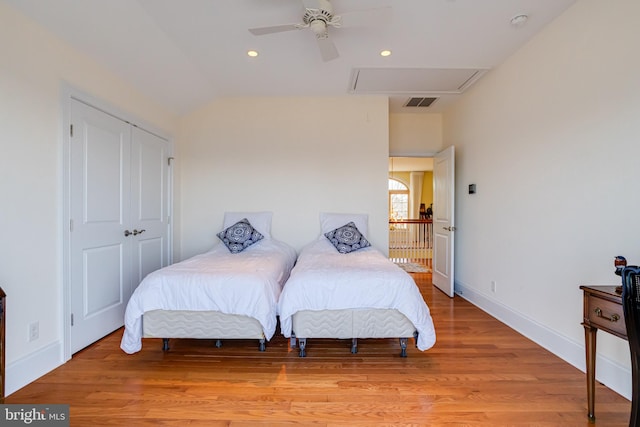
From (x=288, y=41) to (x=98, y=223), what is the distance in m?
2.39

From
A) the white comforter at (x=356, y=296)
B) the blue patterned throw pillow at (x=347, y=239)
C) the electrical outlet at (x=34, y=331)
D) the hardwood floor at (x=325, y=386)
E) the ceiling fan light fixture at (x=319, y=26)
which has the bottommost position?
the hardwood floor at (x=325, y=386)

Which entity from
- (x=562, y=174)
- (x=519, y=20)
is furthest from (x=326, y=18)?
(x=562, y=174)

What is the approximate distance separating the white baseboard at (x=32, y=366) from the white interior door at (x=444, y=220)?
4.11 m

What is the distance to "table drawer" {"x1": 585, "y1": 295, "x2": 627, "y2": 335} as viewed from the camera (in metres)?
1.40

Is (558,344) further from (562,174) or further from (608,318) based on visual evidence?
(562,174)

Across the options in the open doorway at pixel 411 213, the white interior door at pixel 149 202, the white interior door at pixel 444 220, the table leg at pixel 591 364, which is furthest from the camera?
the open doorway at pixel 411 213

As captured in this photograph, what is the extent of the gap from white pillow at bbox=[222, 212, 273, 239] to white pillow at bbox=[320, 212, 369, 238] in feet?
2.43

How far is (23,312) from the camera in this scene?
6.33 ft

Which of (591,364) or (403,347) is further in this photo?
(403,347)

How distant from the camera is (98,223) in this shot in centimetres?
259

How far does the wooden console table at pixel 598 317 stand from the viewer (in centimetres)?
141

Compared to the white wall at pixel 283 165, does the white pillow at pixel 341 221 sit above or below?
below

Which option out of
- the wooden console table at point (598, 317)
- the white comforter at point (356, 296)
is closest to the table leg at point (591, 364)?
the wooden console table at point (598, 317)

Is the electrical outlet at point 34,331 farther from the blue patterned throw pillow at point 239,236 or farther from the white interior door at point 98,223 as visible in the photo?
the blue patterned throw pillow at point 239,236
